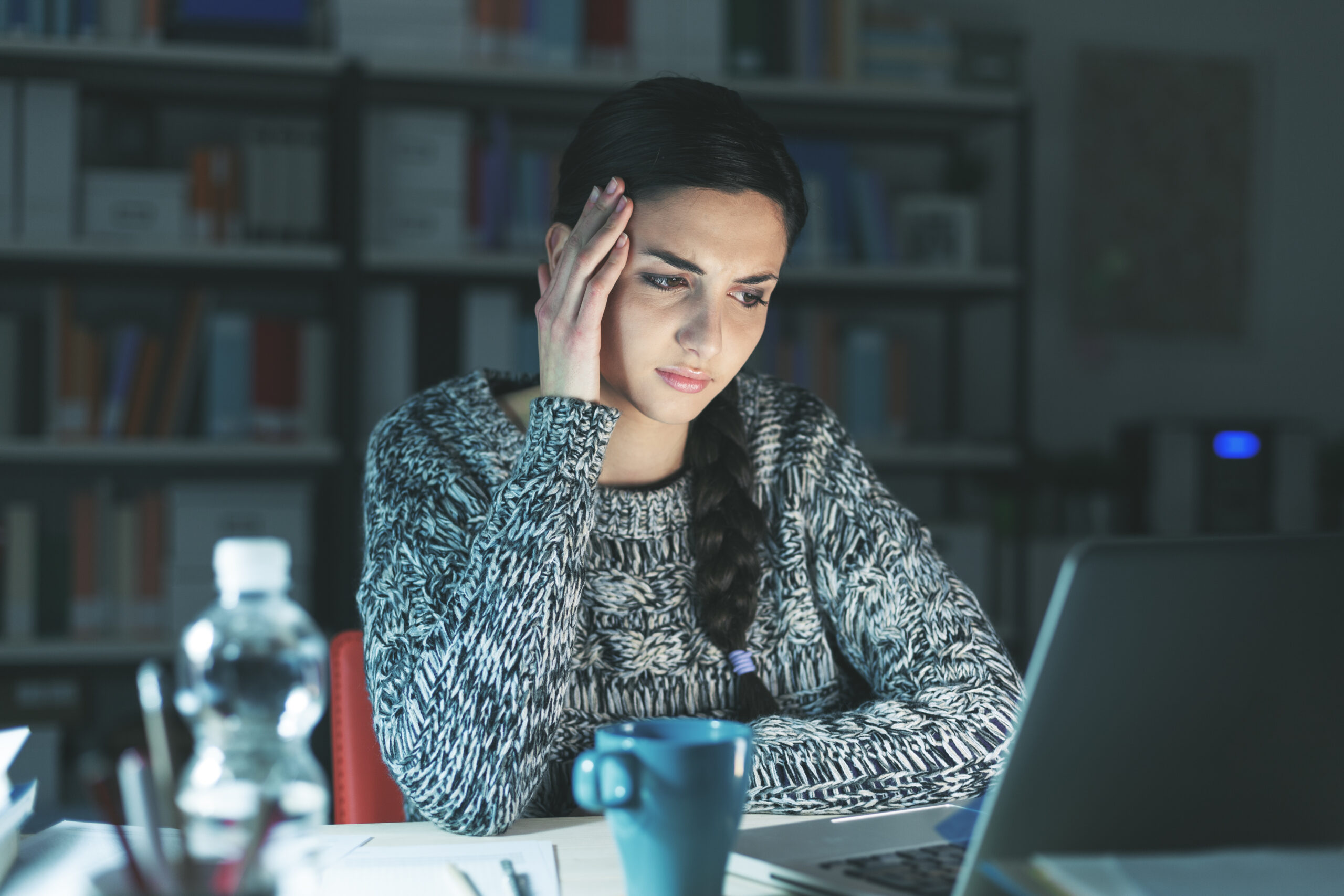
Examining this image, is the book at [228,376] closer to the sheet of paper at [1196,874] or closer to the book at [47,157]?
the book at [47,157]

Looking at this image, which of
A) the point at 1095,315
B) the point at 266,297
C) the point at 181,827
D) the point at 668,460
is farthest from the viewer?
the point at 1095,315

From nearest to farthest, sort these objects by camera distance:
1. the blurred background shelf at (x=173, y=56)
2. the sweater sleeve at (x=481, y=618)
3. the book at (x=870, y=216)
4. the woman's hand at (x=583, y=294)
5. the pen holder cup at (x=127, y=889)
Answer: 1. the pen holder cup at (x=127, y=889)
2. the sweater sleeve at (x=481, y=618)
3. the woman's hand at (x=583, y=294)
4. the blurred background shelf at (x=173, y=56)
5. the book at (x=870, y=216)

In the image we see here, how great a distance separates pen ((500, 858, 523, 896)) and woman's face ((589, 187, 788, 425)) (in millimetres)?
505

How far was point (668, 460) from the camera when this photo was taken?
1.24 metres

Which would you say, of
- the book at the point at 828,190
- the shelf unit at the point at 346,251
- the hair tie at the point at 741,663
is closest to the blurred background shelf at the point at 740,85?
the shelf unit at the point at 346,251

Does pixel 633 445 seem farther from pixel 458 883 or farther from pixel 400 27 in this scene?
pixel 400 27

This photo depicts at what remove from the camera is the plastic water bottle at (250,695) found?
0.54 meters

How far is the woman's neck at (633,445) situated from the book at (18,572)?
1.65 m

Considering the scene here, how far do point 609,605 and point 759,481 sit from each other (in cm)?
23

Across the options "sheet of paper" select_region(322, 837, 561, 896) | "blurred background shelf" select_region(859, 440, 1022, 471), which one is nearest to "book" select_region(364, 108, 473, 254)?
"blurred background shelf" select_region(859, 440, 1022, 471)

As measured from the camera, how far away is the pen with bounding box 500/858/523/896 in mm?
636

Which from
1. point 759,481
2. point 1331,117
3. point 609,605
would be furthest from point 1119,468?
point 609,605

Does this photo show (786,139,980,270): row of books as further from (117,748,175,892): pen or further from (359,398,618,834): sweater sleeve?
(117,748,175,892): pen

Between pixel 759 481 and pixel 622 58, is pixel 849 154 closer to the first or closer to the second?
pixel 622 58
